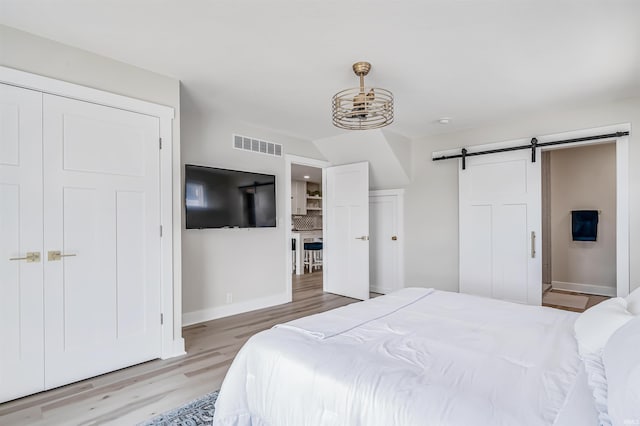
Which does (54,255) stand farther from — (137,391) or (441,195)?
(441,195)

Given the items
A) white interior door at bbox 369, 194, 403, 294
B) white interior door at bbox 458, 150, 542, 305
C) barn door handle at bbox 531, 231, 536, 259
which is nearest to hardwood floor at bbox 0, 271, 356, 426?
white interior door at bbox 369, 194, 403, 294

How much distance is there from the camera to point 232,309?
161 inches

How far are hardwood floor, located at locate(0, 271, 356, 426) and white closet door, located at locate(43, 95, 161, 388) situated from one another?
139mm

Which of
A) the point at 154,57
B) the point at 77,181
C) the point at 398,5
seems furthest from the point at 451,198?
the point at 77,181

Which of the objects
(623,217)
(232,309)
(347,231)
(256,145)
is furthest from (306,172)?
(623,217)

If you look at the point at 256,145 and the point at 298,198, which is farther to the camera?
the point at 298,198

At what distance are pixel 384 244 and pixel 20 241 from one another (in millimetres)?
4378

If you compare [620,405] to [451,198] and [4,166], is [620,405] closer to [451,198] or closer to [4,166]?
[4,166]

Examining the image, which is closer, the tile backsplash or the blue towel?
the blue towel

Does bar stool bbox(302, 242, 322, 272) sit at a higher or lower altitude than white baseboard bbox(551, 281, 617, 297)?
higher

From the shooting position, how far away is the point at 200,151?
12.6ft

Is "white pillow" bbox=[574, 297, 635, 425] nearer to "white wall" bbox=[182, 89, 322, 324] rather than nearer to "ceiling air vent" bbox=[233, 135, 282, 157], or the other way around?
"white wall" bbox=[182, 89, 322, 324]

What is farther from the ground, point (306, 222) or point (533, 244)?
point (306, 222)

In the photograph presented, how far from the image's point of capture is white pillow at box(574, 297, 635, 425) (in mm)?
1069
